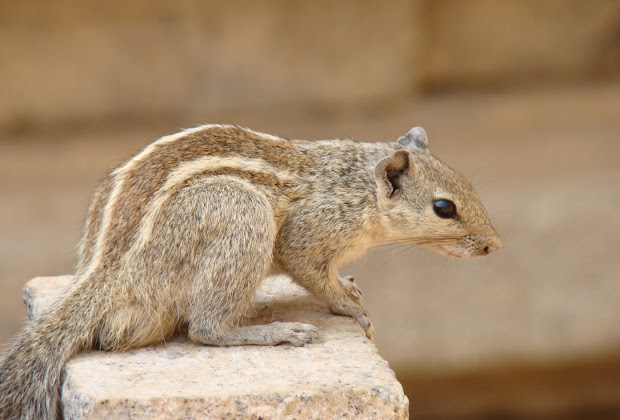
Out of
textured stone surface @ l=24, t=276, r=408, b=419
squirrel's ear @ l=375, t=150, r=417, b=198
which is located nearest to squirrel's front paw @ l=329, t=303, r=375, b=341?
textured stone surface @ l=24, t=276, r=408, b=419

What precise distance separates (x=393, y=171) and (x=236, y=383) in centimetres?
112

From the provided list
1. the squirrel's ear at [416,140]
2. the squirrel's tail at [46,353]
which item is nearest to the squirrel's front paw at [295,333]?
the squirrel's tail at [46,353]

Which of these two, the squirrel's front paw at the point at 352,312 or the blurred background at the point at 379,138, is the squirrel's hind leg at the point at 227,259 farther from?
the blurred background at the point at 379,138

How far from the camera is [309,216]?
3586 millimetres

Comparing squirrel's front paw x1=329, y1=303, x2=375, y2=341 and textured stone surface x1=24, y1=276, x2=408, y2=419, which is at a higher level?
squirrel's front paw x1=329, y1=303, x2=375, y2=341

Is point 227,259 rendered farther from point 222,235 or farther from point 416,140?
point 416,140

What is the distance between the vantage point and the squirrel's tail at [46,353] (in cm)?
310

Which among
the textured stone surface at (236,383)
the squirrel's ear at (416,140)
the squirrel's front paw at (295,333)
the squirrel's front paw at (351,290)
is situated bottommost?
the textured stone surface at (236,383)

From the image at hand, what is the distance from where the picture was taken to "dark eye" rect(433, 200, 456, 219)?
366 cm

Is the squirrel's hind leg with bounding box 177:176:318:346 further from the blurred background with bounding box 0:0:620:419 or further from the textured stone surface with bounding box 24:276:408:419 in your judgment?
the blurred background with bounding box 0:0:620:419

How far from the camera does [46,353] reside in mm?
3162

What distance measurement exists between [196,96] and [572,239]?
309cm

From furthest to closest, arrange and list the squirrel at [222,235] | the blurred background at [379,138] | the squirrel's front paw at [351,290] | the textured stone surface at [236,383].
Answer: the blurred background at [379,138] < the squirrel's front paw at [351,290] < the squirrel at [222,235] < the textured stone surface at [236,383]

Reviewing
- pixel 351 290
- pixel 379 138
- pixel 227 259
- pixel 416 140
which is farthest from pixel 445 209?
pixel 379 138
